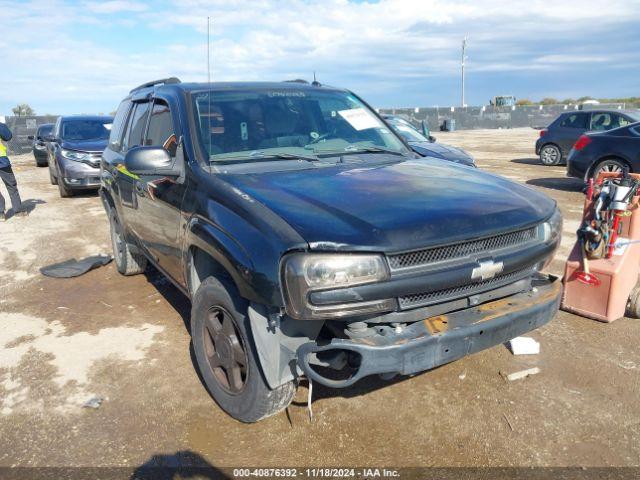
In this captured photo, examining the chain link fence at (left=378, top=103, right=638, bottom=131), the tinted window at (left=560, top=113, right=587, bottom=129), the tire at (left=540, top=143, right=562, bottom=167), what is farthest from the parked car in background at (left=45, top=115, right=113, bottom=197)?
→ the chain link fence at (left=378, top=103, right=638, bottom=131)

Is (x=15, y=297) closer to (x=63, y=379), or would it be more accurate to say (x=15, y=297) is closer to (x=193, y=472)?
(x=63, y=379)

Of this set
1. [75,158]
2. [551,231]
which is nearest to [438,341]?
[551,231]

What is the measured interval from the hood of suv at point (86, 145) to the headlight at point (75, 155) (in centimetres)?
9

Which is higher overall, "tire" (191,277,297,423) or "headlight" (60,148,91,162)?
"headlight" (60,148,91,162)

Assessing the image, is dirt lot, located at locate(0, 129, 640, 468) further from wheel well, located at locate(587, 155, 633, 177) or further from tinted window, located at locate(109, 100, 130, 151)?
wheel well, located at locate(587, 155, 633, 177)

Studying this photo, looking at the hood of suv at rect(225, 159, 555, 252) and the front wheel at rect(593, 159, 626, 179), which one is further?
the front wheel at rect(593, 159, 626, 179)

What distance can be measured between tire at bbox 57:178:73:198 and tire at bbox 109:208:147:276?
21.5ft

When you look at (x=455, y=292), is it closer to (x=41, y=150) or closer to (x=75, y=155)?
(x=75, y=155)

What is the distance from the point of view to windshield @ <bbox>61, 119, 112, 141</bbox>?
12.6 meters

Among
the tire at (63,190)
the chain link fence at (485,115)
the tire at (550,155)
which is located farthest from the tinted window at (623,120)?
the chain link fence at (485,115)

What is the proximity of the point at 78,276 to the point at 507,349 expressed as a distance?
15.4 ft

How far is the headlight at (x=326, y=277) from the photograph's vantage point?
2.36 metres

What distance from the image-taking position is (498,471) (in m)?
2.76

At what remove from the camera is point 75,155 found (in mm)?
11586
